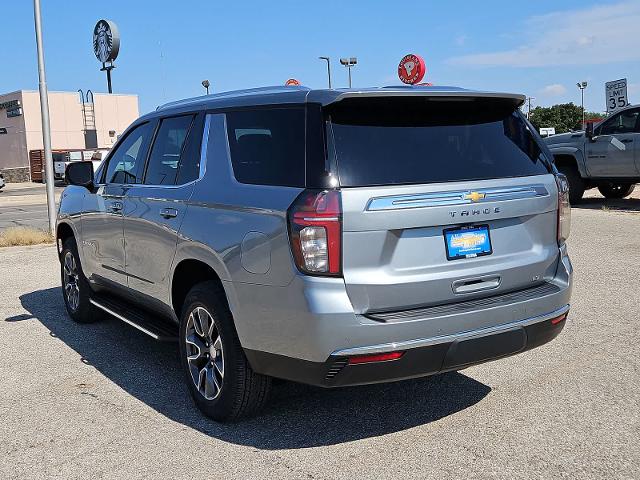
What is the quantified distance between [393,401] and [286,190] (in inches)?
64.6

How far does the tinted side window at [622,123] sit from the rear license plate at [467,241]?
1202 cm

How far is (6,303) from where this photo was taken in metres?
7.83

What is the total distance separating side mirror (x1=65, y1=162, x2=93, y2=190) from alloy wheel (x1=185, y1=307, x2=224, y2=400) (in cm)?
223

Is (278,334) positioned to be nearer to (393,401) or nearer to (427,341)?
(427,341)

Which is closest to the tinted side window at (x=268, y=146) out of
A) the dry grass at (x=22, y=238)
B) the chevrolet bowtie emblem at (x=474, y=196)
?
the chevrolet bowtie emblem at (x=474, y=196)

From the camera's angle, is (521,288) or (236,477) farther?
(521,288)

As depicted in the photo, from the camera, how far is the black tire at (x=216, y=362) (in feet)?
13.1

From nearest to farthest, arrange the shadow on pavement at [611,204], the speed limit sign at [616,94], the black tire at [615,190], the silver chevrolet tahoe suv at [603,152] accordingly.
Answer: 1. the silver chevrolet tahoe suv at [603,152]
2. the shadow on pavement at [611,204]
3. the black tire at [615,190]
4. the speed limit sign at [616,94]

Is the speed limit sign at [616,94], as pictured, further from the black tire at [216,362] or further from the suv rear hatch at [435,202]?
the black tire at [216,362]

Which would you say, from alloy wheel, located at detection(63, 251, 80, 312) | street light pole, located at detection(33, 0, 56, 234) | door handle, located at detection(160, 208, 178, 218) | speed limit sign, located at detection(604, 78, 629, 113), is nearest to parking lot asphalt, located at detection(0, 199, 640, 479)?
alloy wheel, located at detection(63, 251, 80, 312)

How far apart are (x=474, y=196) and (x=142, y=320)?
8.63 feet

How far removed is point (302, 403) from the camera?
4.51m

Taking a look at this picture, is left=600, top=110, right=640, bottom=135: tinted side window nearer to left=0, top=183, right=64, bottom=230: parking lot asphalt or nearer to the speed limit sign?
the speed limit sign

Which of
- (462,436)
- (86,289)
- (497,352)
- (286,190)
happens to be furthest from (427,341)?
(86,289)
